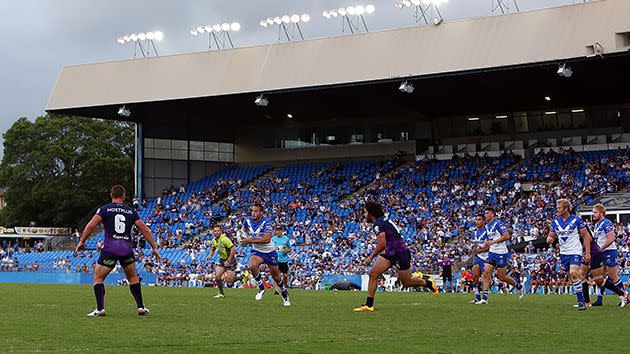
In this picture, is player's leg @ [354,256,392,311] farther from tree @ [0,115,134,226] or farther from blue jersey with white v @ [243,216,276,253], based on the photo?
tree @ [0,115,134,226]

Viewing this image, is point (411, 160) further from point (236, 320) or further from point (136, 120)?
point (236, 320)

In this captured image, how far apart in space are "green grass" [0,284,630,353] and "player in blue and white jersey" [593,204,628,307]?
633 mm

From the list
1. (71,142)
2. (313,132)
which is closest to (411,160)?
(313,132)

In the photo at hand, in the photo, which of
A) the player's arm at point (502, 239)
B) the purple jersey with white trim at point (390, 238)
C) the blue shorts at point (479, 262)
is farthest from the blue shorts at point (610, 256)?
the purple jersey with white trim at point (390, 238)

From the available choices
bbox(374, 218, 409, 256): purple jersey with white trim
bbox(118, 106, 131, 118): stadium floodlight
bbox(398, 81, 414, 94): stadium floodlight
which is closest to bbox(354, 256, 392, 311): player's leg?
bbox(374, 218, 409, 256): purple jersey with white trim

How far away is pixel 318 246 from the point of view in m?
49.9

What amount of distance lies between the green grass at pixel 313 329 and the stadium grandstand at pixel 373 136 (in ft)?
69.2

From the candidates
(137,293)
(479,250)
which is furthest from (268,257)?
(137,293)

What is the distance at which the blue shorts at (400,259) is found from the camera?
59.2 feet

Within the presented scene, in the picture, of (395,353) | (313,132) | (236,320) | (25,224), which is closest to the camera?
(395,353)

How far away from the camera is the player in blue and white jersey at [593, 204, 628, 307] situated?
65.7 ft

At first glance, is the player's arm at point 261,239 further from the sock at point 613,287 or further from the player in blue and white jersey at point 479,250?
the sock at point 613,287

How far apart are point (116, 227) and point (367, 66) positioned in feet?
110

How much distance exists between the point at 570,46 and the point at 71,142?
187 feet
